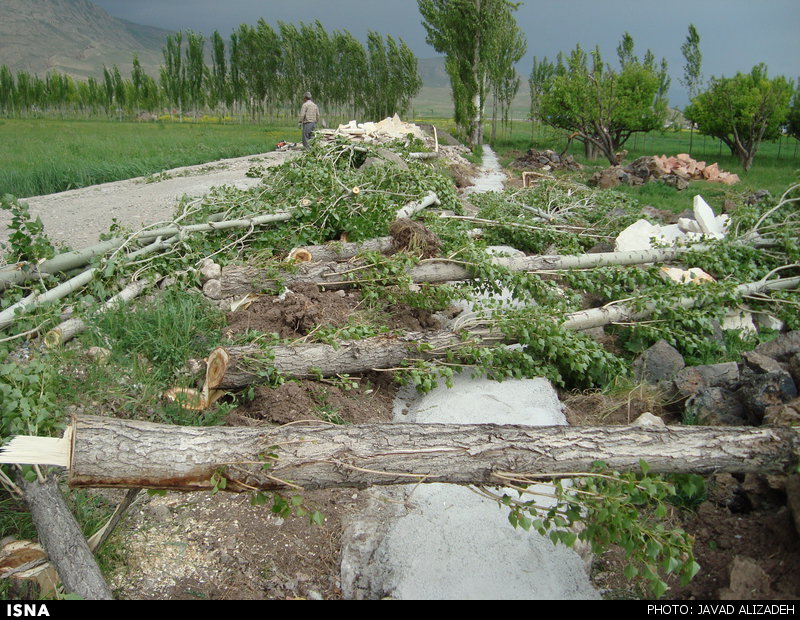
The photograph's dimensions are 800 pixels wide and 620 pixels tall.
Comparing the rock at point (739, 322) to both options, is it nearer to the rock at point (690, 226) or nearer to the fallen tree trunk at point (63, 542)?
the rock at point (690, 226)

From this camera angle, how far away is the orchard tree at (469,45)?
2548cm

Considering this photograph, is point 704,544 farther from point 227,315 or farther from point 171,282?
point 171,282

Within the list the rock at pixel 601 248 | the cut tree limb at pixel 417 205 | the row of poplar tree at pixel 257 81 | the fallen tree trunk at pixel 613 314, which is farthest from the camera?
the row of poplar tree at pixel 257 81

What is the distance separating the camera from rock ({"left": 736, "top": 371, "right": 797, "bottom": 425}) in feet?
12.1

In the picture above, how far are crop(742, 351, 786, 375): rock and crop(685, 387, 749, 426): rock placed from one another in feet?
0.93

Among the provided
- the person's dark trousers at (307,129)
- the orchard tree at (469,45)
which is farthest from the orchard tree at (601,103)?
the person's dark trousers at (307,129)

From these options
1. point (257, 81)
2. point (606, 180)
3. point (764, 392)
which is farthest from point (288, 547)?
point (257, 81)

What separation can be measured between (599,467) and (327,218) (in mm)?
5120

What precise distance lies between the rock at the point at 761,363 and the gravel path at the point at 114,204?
19.5 feet

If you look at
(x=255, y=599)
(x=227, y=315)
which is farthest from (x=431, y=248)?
(x=255, y=599)

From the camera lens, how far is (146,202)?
9297 millimetres

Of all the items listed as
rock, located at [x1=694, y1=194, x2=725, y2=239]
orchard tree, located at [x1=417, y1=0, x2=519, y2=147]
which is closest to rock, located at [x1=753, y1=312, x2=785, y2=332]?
rock, located at [x1=694, y1=194, x2=725, y2=239]

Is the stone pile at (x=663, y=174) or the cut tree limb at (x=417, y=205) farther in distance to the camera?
the stone pile at (x=663, y=174)

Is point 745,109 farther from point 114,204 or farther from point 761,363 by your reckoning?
point 114,204
